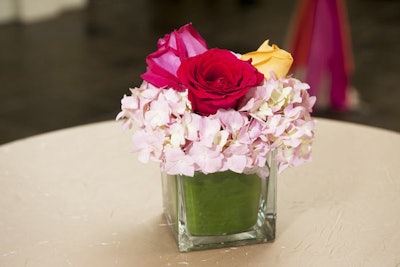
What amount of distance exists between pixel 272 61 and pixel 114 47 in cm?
363

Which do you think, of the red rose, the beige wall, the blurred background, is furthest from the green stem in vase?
the beige wall

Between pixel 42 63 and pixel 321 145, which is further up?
pixel 321 145

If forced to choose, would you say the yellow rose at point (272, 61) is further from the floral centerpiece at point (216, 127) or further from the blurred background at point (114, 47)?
the blurred background at point (114, 47)

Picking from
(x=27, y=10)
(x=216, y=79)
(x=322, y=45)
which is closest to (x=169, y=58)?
(x=216, y=79)

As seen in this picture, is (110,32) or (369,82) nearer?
(369,82)

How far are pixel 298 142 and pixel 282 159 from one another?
0.14ft

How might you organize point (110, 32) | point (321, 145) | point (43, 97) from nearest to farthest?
point (321, 145) → point (43, 97) → point (110, 32)

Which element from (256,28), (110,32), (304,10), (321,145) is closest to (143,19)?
(110,32)

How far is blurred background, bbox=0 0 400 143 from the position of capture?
358 cm

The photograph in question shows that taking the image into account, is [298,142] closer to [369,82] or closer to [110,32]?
[369,82]

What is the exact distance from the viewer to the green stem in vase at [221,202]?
1.13 metres

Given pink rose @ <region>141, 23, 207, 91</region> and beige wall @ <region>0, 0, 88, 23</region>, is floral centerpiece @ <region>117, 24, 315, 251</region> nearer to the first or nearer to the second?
pink rose @ <region>141, 23, 207, 91</region>

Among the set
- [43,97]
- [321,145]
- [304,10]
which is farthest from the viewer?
[43,97]

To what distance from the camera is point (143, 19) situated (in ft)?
17.8
